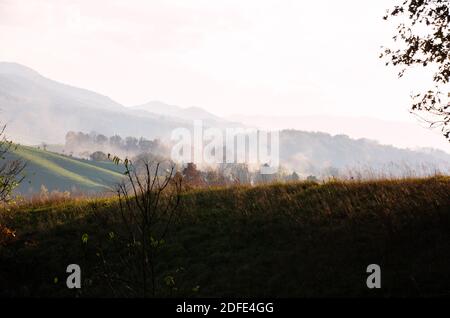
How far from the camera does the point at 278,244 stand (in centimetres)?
1517

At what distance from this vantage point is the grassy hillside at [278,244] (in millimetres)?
12516

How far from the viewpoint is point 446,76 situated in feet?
49.9

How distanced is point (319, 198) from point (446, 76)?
5882mm

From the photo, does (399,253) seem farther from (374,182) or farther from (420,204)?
(374,182)

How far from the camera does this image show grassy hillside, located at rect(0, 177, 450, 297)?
12.5m

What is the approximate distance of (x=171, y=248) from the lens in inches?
643

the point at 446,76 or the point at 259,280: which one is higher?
the point at 446,76

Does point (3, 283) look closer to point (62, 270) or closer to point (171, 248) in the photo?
point (62, 270)
